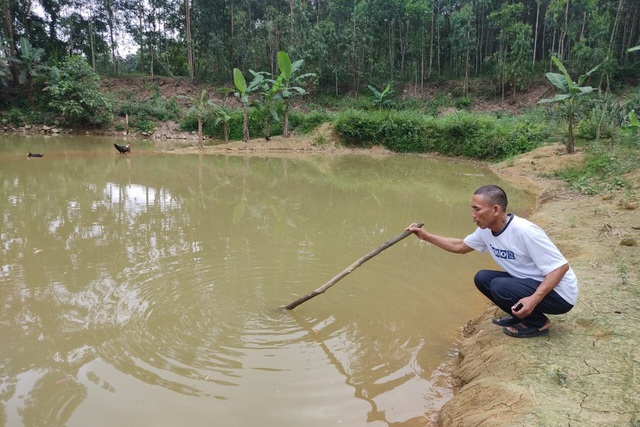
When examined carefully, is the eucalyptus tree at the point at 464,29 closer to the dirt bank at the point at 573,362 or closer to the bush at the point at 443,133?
the bush at the point at 443,133

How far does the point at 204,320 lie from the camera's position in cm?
352

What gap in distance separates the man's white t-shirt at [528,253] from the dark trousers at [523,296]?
0.04 metres

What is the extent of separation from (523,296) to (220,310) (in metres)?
2.42

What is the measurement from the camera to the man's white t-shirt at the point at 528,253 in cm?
256

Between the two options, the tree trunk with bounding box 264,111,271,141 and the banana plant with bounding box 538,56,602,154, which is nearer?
the banana plant with bounding box 538,56,602,154

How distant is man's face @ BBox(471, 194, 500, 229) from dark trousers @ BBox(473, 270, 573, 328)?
16.9 inches

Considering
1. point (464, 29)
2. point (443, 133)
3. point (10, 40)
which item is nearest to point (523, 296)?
point (443, 133)

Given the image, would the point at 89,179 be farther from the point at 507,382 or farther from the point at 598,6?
the point at 598,6

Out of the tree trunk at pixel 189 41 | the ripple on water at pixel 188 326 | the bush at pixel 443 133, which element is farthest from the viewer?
the tree trunk at pixel 189 41

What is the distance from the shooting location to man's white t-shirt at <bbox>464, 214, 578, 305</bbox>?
256 centimetres

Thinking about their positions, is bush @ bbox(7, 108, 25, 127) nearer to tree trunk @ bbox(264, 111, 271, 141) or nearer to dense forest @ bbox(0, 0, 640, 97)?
dense forest @ bbox(0, 0, 640, 97)

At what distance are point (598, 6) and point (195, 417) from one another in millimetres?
32238

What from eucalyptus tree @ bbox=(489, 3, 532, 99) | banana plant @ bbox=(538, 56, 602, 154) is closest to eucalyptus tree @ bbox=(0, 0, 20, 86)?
banana plant @ bbox=(538, 56, 602, 154)

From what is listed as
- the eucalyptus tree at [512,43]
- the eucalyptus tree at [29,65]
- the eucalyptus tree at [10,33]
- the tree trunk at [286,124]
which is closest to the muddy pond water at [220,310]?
the tree trunk at [286,124]
